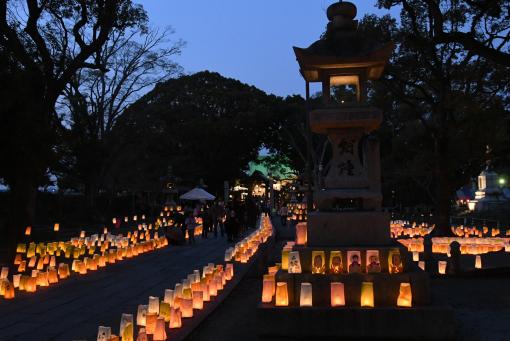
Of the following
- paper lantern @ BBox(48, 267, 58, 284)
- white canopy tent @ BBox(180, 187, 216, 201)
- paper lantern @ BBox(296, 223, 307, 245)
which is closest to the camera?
paper lantern @ BBox(296, 223, 307, 245)

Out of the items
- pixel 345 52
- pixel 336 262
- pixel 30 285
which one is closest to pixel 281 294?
pixel 336 262

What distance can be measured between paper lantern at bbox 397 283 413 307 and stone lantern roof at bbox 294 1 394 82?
3346mm

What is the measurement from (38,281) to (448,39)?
1016cm

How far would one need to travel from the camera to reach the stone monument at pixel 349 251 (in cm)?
639

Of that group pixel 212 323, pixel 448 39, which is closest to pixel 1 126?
pixel 212 323

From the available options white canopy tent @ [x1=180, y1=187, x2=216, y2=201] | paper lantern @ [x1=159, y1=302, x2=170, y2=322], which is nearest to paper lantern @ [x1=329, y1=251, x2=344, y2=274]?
paper lantern @ [x1=159, y1=302, x2=170, y2=322]

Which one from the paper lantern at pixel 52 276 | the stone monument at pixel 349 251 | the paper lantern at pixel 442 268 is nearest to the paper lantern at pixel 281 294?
the stone monument at pixel 349 251

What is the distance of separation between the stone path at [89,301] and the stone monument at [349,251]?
2650mm

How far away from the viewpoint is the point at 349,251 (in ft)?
23.4

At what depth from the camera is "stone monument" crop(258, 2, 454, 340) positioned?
639 centimetres

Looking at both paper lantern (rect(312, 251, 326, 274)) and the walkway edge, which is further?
paper lantern (rect(312, 251, 326, 274))

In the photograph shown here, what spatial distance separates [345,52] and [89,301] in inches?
241

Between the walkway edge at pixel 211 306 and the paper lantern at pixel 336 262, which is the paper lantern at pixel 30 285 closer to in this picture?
the walkway edge at pixel 211 306

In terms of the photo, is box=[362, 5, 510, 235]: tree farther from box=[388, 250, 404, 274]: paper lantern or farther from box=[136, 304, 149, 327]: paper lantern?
box=[136, 304, 149, 327]: paper lantern
